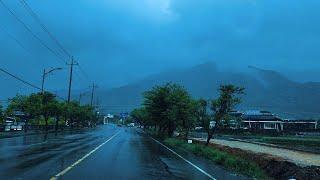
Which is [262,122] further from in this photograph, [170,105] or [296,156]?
[296,156]

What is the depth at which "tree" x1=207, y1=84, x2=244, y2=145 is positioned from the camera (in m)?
41.1

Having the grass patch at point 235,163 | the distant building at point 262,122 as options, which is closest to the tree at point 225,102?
the grass patch at point 235,163

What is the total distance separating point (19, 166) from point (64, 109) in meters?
81.2

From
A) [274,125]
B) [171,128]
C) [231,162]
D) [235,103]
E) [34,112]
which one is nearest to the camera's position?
[231,162]

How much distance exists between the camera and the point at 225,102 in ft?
137

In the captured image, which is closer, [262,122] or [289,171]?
[289,171]

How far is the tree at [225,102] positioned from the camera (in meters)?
41.1

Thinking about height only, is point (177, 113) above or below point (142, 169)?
above

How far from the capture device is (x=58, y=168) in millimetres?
20188

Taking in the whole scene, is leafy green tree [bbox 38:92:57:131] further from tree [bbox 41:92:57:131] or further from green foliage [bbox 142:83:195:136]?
green foliage [bbox 142:83:195:136]

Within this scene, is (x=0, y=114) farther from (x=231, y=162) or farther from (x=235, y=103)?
(x=231, y=162)

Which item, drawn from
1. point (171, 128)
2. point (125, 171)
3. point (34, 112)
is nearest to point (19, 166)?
point (125, 171)

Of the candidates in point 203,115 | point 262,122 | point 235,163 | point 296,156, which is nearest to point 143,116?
point 262,122

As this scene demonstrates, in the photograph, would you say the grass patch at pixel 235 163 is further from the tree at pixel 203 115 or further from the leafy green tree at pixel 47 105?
the leafy green tree at pixel 47 105
